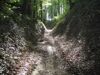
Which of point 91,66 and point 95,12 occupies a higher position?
point 95,12

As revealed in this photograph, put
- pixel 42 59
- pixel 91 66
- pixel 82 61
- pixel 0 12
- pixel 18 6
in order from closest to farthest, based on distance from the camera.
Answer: pixel 91 66, pixel 82 61, pixel 42 59, pixel 0 12, pixel 18 6

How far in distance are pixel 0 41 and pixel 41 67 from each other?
136 inches

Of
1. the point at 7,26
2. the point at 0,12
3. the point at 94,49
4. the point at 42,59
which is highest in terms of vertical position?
the point at 0,12

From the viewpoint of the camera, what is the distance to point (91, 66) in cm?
1091

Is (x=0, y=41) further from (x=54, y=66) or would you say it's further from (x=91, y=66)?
(x=91, y=66)

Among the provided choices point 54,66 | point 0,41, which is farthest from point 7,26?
point 54,66

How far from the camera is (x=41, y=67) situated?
500 inches

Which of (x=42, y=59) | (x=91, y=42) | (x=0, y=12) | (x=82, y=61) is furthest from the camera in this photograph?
(x=0, y=12)

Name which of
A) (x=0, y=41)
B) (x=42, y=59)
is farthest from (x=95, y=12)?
(x=0, y=41)

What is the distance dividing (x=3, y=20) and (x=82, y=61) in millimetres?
7559

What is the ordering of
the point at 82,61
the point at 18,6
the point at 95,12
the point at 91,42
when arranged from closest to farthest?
the point at 82,61, the point at 91,42, the point at 95,12, the point at 18,6

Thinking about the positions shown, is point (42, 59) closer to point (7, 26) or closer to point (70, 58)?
point (70, 58)

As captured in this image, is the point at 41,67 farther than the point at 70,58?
No

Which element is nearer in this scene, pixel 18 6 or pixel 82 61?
pixel 82 61
